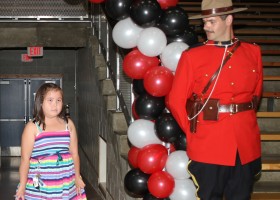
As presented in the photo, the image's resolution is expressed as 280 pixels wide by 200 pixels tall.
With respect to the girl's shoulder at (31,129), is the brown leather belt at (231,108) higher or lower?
higher

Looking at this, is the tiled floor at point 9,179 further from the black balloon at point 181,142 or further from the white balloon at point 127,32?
the black balloon at point 181,142

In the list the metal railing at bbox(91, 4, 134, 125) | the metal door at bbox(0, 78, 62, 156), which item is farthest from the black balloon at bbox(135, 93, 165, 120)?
the metal door at bbox(0, 78, 62, 156)

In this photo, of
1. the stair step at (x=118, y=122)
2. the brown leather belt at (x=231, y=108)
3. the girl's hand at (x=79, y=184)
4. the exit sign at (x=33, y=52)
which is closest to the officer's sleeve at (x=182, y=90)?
the brown leather belt at (x=231, y=108)

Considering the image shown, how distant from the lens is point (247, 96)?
9.84ft

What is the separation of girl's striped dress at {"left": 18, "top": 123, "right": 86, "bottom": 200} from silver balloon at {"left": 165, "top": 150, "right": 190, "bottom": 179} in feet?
2.23

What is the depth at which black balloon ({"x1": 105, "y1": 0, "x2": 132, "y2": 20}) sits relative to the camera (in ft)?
12.5

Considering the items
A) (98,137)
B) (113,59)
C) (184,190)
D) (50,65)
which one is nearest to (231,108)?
(184,190)

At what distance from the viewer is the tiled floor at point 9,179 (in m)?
8.62

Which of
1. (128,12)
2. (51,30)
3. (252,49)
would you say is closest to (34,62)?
(51,30)

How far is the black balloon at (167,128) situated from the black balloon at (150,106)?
0.11 m

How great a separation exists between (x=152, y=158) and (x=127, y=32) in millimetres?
927

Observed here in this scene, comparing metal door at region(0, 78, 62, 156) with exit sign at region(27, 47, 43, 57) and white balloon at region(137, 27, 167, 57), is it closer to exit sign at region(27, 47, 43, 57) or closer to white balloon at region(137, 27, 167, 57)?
Answer: exit sign at region(27, 47, 43, 57)

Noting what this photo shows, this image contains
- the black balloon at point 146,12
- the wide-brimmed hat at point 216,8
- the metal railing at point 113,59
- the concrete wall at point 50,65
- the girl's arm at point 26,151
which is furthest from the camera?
the concrete wall at point 50,65

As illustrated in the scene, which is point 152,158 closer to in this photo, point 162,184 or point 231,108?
point 162,184
